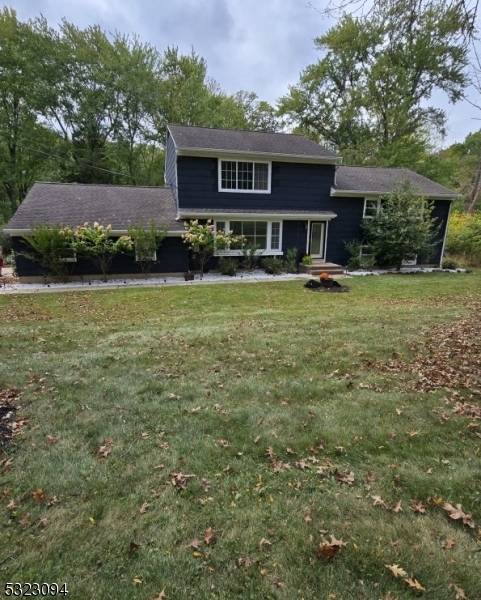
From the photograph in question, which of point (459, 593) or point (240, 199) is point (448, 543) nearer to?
point (459, 593)

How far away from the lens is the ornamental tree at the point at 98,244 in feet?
36.7

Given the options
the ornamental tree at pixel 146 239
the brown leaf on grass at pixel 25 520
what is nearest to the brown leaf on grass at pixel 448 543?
the brown leaf on grass at pixel 25 520

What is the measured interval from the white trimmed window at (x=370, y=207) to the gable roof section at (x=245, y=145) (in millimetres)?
2593

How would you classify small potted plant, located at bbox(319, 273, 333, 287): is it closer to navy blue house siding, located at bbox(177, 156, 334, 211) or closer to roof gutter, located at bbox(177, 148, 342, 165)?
navy blue house siding, located at bbox(177, 156, 334, 211)

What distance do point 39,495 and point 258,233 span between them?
507 inches

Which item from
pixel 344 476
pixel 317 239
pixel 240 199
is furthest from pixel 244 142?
pixel 344 476

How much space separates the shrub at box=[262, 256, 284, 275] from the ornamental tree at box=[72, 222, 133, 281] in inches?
223

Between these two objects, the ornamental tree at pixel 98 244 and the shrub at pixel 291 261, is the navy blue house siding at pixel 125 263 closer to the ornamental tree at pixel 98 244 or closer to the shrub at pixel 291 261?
the ornamental tree at pixel 98 244

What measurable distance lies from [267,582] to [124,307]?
720 cm

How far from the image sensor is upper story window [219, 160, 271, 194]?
1350cm

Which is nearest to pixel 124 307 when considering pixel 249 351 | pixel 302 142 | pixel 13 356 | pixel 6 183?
pixel 13 356

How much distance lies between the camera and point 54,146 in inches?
872

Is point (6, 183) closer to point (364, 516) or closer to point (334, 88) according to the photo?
point (334, 88)

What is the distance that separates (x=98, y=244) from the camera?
11297 mm
